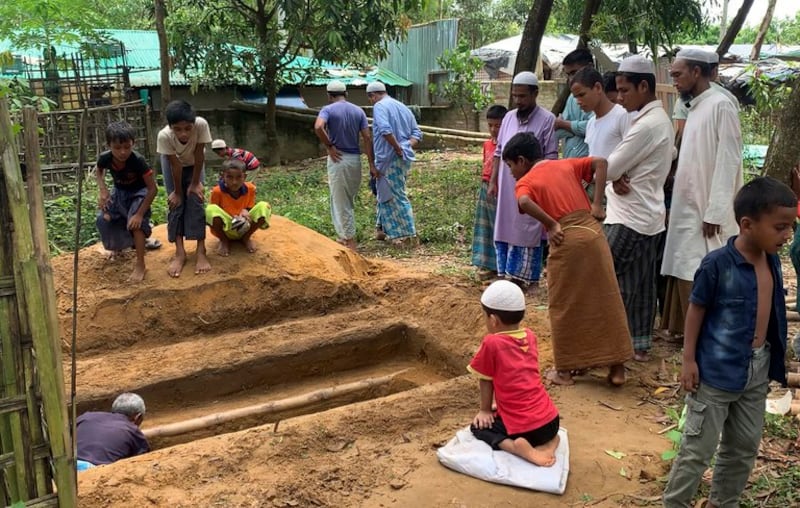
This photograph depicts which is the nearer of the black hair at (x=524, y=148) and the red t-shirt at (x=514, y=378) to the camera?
the red t-shirt at (x=514, y=378)

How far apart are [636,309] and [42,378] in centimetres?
332

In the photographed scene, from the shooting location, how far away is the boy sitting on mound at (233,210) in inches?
225

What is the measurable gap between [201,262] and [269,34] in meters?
7.99

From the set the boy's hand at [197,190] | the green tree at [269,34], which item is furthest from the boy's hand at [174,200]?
the green tree at [269,34]

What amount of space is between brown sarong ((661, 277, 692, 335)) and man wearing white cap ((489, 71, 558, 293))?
3.80ft

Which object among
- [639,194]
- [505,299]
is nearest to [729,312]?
[505,299]

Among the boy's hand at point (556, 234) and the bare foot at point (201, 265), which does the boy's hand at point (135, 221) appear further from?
the boy's hand at point (556, 234)

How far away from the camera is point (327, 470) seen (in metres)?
3.26

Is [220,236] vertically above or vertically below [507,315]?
below

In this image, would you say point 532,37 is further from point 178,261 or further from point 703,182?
point 178,261

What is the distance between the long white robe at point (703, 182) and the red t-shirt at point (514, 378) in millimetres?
1382

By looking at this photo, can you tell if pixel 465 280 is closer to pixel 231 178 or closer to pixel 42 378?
pixel 231 178

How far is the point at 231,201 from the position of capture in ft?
19.1

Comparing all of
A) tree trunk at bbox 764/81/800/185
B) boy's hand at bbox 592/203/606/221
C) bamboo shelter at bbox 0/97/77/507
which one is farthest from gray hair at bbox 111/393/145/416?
tree trunk at bbox 764/81/800/185
